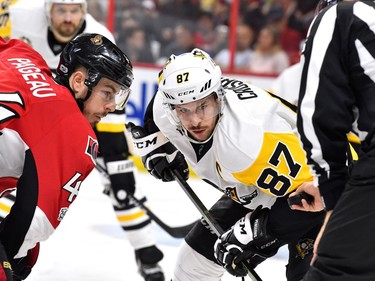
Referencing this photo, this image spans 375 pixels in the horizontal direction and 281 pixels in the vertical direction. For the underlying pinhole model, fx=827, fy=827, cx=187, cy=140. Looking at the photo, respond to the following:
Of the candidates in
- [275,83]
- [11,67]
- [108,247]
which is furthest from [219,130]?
[275,83]

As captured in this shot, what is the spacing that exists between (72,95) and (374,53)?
0.98m

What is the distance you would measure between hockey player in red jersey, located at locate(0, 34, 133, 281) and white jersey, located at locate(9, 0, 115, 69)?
5.11 ft

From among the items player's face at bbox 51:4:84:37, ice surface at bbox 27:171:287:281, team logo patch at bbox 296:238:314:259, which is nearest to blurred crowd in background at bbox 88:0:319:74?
ice surface at bbox 27:171:287:281

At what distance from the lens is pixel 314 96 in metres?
1.96

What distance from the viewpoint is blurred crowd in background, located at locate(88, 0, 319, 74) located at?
6461mm

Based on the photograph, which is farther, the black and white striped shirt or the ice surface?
the ice surface

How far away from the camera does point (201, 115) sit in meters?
2.59

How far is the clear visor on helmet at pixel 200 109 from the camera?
8.48ft

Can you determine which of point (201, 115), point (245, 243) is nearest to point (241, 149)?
point (201, 115)

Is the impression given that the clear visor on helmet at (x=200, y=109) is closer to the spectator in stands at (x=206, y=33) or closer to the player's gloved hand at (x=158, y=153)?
the player's gloved hand at (x=158, y=153)

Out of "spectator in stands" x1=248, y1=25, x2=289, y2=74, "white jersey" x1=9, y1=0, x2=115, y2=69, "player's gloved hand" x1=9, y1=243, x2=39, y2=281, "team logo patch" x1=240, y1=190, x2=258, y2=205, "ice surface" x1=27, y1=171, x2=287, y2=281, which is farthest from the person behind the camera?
"spectator in stands" x1=248, y1=25, x2=289, y2=74

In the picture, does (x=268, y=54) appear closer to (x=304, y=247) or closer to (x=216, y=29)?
(x=216, y=29)

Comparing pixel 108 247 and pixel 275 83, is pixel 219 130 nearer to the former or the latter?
pixel 108 247

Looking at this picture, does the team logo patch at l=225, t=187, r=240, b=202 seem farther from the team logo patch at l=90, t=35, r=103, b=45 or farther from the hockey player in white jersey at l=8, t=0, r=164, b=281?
the hockey player in white jersey at l=8, t=0, r=164, b=281
